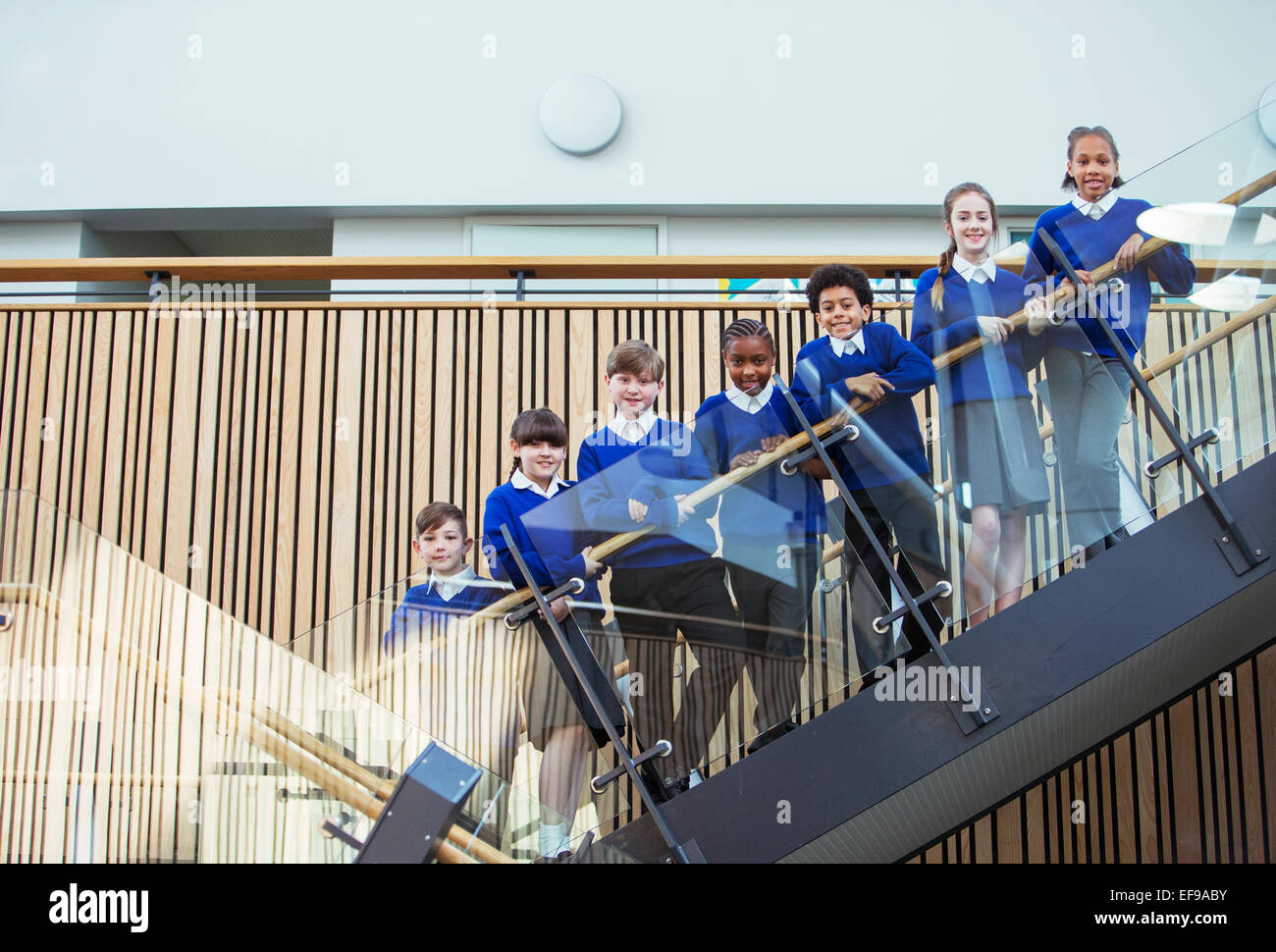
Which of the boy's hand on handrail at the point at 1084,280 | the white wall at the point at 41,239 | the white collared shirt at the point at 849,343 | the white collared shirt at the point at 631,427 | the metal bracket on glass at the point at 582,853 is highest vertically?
the white wall at the point at 41,239

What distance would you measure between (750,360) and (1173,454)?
45.6 inches

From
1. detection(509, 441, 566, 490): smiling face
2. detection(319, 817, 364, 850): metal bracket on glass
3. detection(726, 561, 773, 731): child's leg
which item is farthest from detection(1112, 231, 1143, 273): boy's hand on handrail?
detection(319, 817, 364, 850): metal bracket on glass

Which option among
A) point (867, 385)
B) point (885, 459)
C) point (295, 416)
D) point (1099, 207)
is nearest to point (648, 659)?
point (885, 459)

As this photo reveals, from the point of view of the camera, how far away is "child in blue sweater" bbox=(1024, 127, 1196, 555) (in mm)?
2992

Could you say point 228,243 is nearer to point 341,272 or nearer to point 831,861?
point 341,272

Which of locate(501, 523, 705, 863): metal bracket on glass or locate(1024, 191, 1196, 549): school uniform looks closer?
locate(501, 523, 705, 863): metal bracket on glass

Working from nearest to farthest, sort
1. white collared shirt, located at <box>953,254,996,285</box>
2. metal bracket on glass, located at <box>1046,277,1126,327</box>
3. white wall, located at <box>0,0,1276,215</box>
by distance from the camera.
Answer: metal bracket on glass, located at <box>1046,277,1126,327</box> < white collared shirt, located at <box>953,254,996,285</box> < white wall, located at <box>0,0,1276,215</box>

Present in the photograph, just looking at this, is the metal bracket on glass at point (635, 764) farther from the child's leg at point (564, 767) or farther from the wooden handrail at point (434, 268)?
the wooden handrail at point (434, 268)

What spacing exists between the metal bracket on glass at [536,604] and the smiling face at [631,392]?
791 mm

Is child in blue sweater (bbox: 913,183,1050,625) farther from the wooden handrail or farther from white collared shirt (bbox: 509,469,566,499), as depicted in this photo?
the wooden handrail

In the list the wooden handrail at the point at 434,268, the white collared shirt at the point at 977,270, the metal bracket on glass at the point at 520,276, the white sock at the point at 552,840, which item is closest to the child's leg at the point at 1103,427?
the white collared shirt at the point at 977,270

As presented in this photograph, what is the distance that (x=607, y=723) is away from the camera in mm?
2928

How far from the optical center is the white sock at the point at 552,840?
262 cm

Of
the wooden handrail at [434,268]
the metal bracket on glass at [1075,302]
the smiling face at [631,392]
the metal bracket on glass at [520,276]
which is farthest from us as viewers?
the metal bracket on glass at [520,276]
